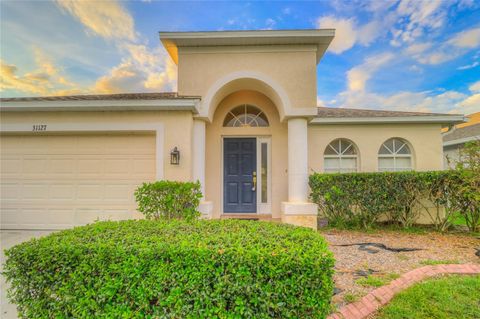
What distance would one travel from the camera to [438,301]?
285cm

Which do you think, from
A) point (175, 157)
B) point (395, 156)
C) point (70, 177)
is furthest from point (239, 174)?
point (395, 156)

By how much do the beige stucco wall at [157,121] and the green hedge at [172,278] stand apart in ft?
12.4

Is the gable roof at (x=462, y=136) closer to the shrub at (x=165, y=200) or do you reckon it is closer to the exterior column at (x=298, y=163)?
the exterior column at (x=298, y=163)

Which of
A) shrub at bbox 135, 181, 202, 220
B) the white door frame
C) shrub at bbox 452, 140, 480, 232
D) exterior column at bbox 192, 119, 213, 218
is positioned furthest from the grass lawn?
the white door frame

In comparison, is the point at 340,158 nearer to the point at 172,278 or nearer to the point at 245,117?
the point at 245,117

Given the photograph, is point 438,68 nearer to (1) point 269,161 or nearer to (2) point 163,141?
(1) point 269,161

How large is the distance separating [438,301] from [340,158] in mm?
5949

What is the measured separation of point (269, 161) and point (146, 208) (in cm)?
424

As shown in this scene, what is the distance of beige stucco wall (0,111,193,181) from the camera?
19.6 ft

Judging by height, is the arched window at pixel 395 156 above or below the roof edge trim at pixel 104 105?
below

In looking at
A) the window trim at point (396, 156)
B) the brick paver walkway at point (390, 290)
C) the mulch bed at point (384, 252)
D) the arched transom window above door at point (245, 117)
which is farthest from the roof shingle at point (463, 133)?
the brick paver walkway at point (390, 290)

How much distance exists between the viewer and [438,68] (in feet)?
33.7

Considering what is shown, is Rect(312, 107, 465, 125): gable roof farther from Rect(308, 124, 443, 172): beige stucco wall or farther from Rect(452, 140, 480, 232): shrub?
Rect(452, 140, 480, 232): shrub

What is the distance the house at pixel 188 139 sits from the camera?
608cm
